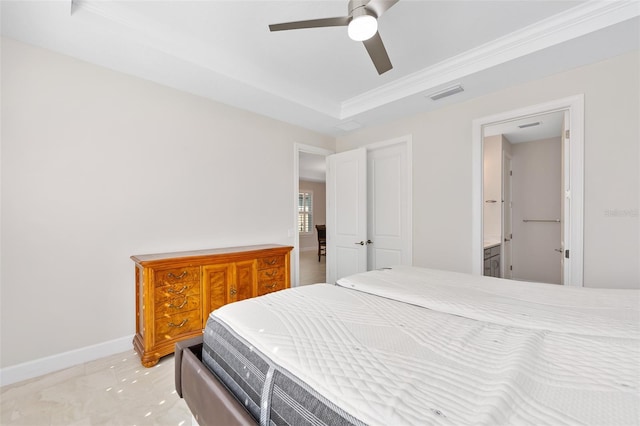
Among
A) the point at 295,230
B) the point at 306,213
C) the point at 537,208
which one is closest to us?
the point at 295,230

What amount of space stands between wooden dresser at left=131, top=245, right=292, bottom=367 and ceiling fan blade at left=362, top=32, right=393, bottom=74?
203 centimetres

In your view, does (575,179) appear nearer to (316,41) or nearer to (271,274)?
(316,41)

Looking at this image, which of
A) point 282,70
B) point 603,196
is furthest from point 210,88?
point 603,196

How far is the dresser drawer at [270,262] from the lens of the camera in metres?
2.84

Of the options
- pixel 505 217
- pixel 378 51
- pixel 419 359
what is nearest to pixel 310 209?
pixel 505 217

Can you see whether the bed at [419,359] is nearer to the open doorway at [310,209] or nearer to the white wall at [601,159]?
the white wall at [601,159]

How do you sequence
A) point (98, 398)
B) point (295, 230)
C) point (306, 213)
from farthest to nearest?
point (306, 213), point (295, 230), point (98, 398)

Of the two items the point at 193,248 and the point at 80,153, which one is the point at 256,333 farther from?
the point at 80,153

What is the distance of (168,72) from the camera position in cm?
243

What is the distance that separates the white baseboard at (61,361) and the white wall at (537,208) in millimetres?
5271

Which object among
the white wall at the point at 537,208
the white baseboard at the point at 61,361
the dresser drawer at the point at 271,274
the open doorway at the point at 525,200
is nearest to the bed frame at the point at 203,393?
the dresser drawer at the point at 271,274

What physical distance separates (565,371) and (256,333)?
1.04 metres

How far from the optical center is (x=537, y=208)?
4.19 metres

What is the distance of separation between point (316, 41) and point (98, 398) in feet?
10.1
